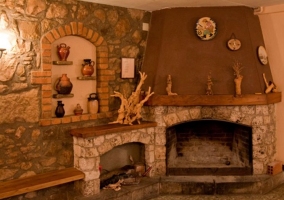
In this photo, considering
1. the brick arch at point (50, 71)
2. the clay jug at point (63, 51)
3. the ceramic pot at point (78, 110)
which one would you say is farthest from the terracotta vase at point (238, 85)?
the clay jug at point (63, 51)

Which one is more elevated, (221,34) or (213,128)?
(221,34)

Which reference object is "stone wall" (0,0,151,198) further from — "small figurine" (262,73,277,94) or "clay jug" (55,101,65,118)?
"small figurine" (262,73,277,94)

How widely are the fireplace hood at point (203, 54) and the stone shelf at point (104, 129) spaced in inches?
19.9

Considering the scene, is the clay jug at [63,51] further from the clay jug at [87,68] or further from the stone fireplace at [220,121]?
the stone fireplace at [220,121]

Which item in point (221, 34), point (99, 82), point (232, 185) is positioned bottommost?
point (232, 185)

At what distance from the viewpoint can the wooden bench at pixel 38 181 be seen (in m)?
3.03

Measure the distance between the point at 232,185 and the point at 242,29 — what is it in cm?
204

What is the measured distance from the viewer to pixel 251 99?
4.04 m

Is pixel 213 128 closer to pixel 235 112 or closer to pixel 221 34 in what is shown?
pixel 235 112

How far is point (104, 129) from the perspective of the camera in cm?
365

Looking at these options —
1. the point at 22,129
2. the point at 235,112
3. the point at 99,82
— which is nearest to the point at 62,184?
the point at 22,129

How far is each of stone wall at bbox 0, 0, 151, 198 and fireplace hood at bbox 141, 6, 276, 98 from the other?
86 cm

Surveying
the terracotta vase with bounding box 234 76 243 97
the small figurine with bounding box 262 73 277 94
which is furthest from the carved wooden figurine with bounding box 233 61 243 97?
the small figurine with bounding box 262 73 277 94

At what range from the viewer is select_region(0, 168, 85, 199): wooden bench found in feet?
9.94
